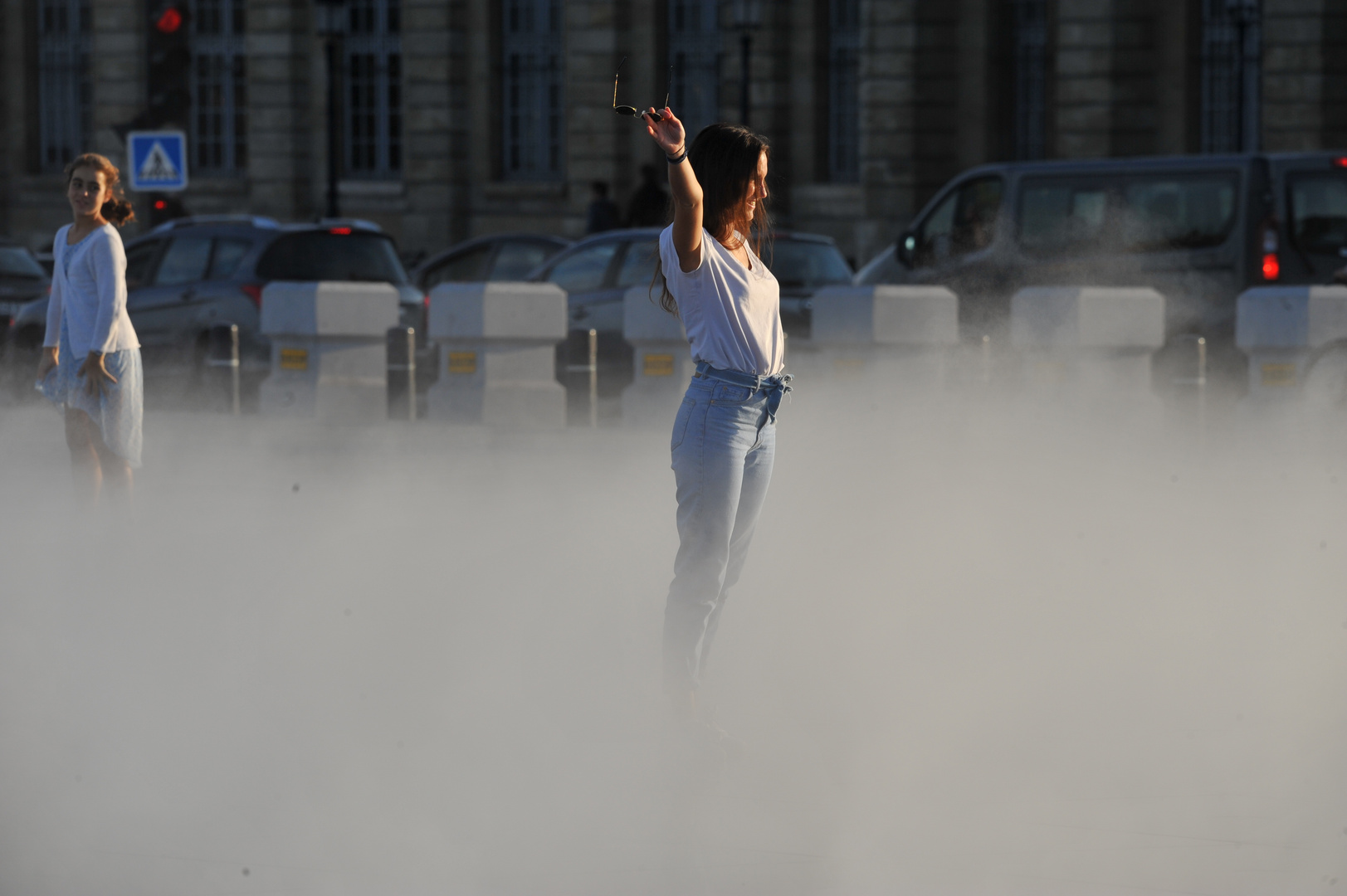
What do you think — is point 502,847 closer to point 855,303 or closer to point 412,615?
point 412,615

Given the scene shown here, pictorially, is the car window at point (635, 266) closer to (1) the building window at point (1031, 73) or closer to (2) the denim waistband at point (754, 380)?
(2) the denim waistband at point (754, 380)

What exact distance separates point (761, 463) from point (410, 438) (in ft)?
26.0

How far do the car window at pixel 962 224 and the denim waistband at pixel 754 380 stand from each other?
10.4 m

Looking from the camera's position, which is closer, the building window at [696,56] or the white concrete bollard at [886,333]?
the white concrete bollard at [886,333]

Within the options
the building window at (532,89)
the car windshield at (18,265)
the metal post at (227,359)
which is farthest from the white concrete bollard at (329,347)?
the building window at (532,89)

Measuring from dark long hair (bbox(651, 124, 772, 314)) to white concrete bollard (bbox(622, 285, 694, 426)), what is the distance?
8.26 meters

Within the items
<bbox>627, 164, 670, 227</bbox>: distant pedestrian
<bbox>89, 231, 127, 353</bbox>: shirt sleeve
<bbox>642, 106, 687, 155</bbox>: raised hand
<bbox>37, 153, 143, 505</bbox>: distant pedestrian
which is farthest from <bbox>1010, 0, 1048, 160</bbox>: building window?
<bbox>642, 106, 687, 155</bbox>: raised hand

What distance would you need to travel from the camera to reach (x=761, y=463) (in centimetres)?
525

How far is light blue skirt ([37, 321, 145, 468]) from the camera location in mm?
7973

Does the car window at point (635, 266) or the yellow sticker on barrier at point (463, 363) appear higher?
the car window at point (635, 266)

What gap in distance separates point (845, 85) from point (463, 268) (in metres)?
12.7

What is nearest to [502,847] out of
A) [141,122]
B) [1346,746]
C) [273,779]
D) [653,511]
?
[273,779]

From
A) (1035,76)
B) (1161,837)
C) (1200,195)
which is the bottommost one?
(1161,837)

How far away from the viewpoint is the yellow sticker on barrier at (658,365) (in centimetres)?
1363
